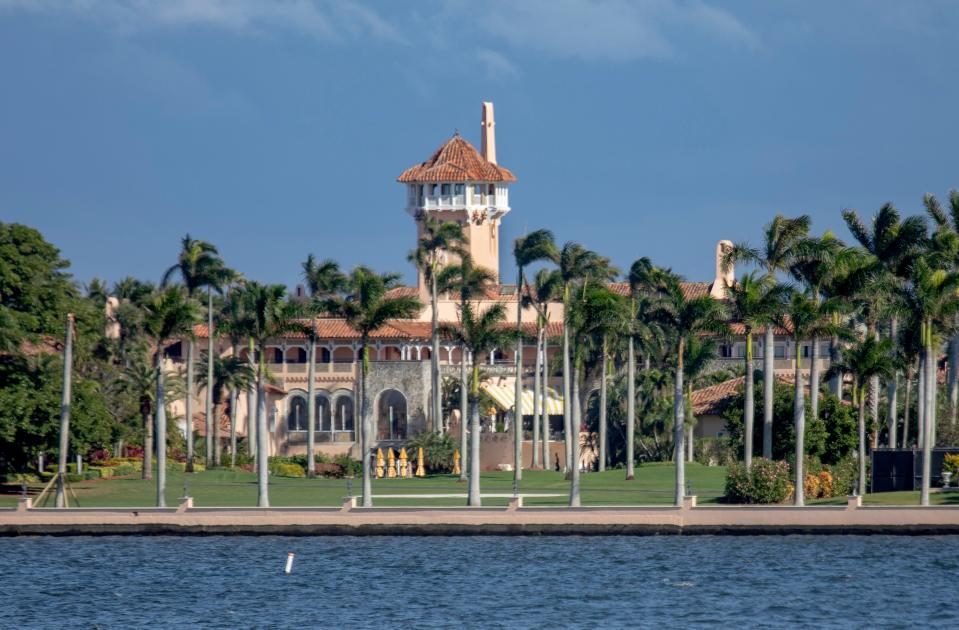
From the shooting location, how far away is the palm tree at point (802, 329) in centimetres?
6356

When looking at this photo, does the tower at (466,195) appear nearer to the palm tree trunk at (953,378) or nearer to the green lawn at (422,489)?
the green lawn at (422,489)

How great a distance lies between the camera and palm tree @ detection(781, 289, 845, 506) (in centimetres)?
6356

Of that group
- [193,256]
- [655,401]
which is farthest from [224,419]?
[655,401]

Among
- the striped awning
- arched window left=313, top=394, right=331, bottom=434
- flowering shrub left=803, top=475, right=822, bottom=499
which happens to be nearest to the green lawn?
flowering shrub left=803, top=475, right=822, bottom=499

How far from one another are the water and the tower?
61.2 m

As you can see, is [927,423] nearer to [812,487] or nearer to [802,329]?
[802,329]

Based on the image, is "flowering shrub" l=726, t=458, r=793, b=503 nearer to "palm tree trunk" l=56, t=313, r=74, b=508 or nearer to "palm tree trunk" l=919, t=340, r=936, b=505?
"palm tree trunk" l=919, t=340, r=936, b=505

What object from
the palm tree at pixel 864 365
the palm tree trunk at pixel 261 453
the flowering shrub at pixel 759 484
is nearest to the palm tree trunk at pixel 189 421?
the palm tree trunk at pixel 261 453

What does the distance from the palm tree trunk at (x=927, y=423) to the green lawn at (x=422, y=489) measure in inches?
49.9

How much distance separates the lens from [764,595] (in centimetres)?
4881

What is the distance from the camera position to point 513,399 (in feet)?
351

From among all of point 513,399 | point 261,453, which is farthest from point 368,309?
point 513,399

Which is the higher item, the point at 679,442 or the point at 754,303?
the point at 754,303

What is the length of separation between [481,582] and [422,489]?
1061 inches
